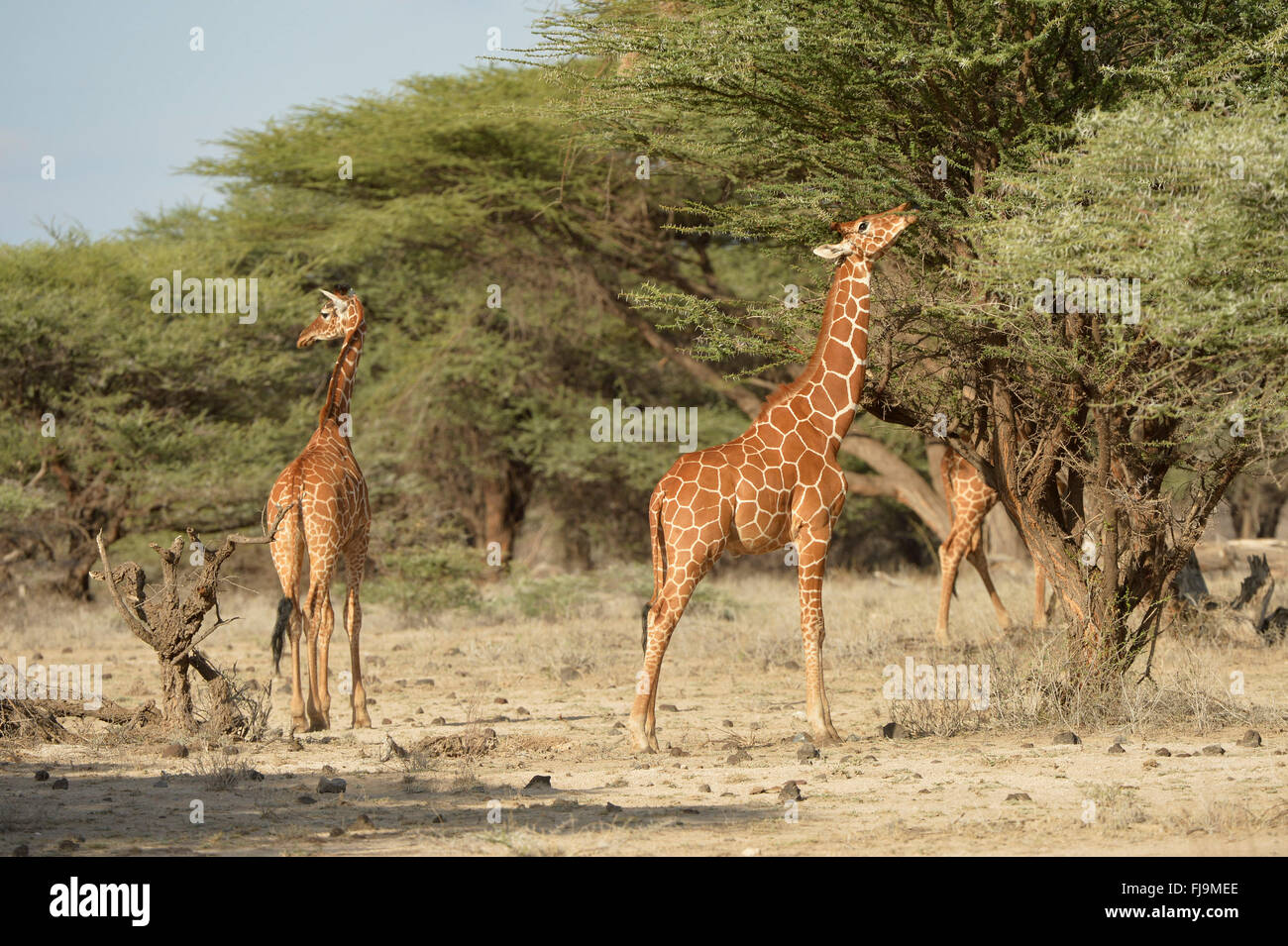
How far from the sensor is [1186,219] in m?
6.75

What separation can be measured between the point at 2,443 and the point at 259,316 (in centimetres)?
406

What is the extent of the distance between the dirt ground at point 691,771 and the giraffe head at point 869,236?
2748 mm

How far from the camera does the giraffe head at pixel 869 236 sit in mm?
8188

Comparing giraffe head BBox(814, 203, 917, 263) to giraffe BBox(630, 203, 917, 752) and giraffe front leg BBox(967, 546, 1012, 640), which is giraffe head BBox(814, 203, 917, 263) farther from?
giraffe front leg BBox(967, 546, 1012, 640)

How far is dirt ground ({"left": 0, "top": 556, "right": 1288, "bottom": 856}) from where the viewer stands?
5.70 meters

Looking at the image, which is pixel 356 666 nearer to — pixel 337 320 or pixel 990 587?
pixel 337 320

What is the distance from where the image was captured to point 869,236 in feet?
27.1

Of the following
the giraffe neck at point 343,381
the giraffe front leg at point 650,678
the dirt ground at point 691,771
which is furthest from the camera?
the giraffe neck at point 343,381

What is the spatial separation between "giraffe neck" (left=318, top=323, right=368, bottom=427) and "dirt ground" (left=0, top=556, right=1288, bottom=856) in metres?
2.16

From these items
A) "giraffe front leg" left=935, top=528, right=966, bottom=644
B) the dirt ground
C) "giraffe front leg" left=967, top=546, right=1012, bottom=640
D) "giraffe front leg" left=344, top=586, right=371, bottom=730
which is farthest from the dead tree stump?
"giraffe front leg" left=967, top=546, right=1012, bottom=640

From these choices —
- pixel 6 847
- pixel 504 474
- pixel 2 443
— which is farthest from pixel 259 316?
pixel 6 847

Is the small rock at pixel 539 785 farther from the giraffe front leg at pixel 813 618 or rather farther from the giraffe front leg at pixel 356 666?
the giraffe front leg at pixel 356 666

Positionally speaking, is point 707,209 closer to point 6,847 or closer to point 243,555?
point 6,847

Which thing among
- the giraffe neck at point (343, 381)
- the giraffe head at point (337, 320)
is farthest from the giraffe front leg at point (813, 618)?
the giraffe head at point (337, 320)
